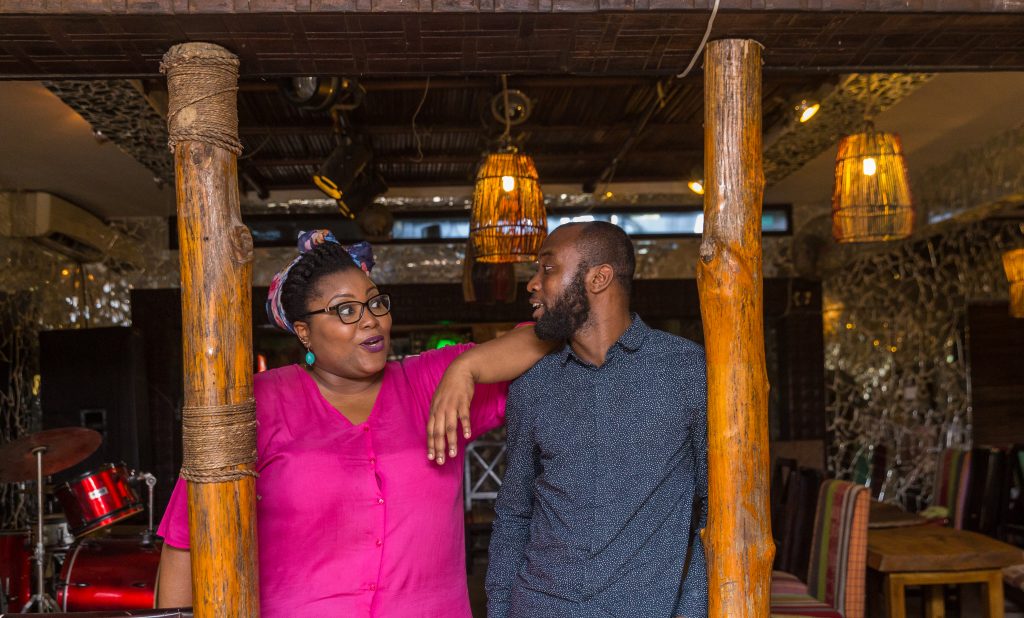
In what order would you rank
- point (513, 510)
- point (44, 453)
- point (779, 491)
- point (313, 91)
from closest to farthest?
1. point (513, 510)
2. point (313, 91)
3. point (44, 453)
4. point (779, 491)

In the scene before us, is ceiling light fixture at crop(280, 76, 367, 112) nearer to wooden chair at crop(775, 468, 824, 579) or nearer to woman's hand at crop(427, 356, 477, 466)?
woman's hand at crop(427, 356, 477, 466)

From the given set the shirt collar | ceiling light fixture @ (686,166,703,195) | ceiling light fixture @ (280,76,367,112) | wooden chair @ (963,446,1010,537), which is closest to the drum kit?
ceiling light fixture @ (280,76,367,112)

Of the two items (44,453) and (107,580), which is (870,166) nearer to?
(107,580)

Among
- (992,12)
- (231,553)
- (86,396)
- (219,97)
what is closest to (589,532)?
(231,553)

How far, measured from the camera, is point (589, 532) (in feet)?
7.03

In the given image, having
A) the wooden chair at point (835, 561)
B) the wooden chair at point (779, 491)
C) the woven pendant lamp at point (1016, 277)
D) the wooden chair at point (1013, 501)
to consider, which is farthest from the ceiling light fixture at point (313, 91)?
the woven pendant lamp at point (1016, 277)

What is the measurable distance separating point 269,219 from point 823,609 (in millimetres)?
5627

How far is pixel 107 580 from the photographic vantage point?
14.3ft

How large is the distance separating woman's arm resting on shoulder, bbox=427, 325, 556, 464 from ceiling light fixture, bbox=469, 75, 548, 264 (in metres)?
1.82

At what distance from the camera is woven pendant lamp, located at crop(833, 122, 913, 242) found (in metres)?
4.22

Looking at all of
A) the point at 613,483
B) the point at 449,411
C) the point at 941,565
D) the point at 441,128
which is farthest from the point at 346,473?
the point at 441,128

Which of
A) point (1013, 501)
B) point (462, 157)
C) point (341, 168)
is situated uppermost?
point (462, 157)

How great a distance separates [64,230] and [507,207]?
4.08 m

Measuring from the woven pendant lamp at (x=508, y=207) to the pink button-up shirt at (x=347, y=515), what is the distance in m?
2.03
